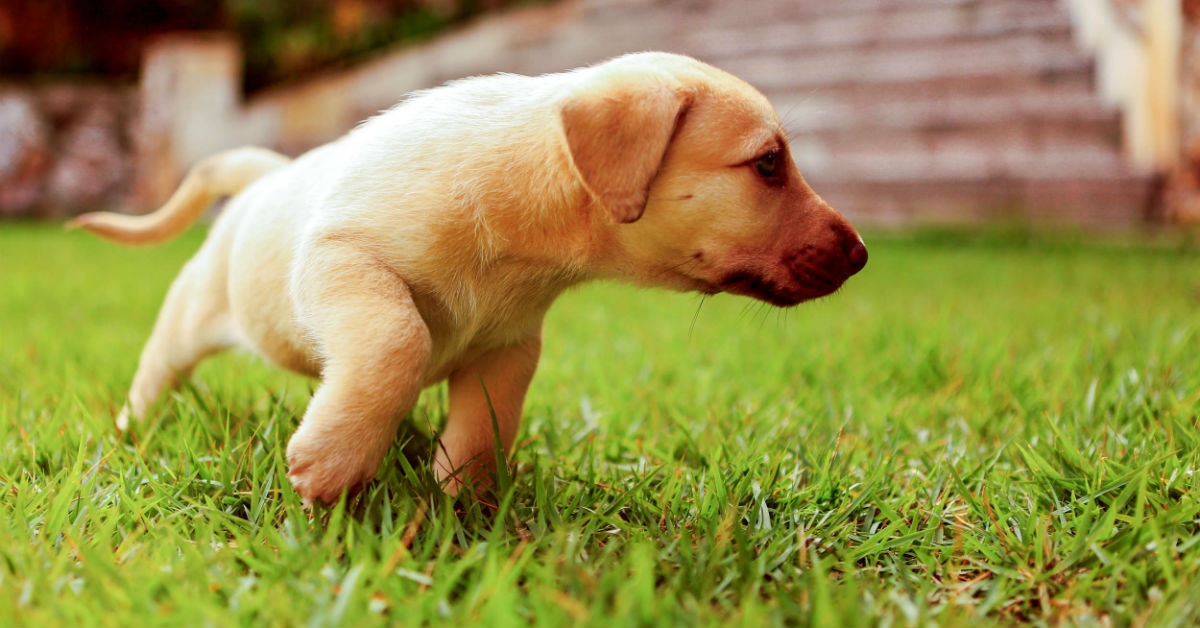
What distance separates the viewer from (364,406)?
171cm

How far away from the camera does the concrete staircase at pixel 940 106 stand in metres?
8.51

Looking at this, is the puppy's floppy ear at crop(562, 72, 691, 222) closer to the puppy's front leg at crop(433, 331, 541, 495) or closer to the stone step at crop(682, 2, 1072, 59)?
the puppy's front leg at crop(433, 331, 541, 495)

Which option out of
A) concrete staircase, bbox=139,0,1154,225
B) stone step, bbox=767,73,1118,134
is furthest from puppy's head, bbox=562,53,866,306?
stone step, bbox=767,73,1118,134

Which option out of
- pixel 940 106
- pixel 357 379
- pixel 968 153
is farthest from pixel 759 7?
pixel 357 379

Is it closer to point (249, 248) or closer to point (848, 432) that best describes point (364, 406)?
point (249, 248)

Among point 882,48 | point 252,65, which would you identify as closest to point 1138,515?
point 882,48

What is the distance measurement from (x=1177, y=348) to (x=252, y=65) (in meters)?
10.8

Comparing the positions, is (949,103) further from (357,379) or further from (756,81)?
(357,379)

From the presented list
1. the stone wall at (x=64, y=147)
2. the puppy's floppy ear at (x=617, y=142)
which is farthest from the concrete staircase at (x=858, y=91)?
the puppy's floppy ear at (x=617, y=142)

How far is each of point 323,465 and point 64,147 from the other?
35.6ft

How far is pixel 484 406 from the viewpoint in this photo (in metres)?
2.12

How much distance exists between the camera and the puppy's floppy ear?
5.72ft

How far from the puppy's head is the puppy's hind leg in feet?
3.66

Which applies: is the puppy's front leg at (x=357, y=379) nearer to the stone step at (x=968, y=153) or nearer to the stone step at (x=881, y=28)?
the stone step at (x=968, y=153)
